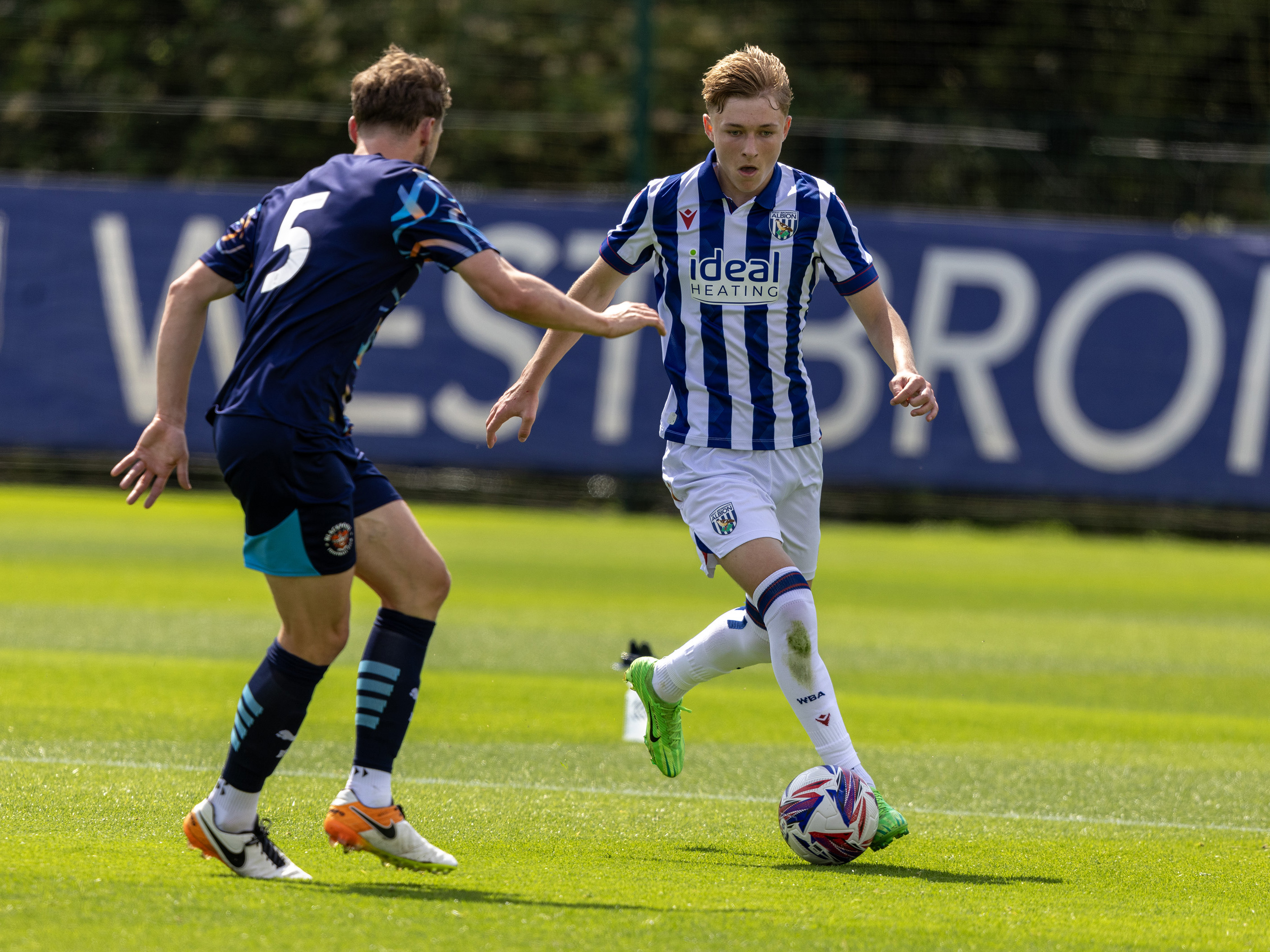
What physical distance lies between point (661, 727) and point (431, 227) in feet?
7.00

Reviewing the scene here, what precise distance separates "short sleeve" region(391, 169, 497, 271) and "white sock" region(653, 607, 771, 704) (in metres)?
1.77

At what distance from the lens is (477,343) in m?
15.7

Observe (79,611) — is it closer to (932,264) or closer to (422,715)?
(422,715)

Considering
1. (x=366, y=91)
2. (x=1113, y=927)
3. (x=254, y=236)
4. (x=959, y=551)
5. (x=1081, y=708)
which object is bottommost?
(x=959, y=551)

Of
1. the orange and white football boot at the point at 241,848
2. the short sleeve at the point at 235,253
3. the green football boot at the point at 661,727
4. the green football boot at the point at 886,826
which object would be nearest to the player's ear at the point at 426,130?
the short sleeve at the point at 235,253

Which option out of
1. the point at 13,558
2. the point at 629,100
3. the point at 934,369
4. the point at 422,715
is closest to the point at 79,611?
the point at 13,558

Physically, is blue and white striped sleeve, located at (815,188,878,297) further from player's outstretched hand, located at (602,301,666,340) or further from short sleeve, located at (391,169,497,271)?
short sleeve, located at (391,169,497,271)

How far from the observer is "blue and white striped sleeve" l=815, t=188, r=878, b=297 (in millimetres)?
5211

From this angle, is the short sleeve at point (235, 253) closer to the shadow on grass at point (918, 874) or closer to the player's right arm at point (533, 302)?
the player's right arm at point (533, 302)

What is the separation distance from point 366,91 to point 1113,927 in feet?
9.02

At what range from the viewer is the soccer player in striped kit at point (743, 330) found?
501cm

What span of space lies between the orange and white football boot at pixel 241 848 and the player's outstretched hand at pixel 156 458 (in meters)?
0.81

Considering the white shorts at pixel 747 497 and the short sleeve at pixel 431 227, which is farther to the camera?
the white shorts at pixel 747 497

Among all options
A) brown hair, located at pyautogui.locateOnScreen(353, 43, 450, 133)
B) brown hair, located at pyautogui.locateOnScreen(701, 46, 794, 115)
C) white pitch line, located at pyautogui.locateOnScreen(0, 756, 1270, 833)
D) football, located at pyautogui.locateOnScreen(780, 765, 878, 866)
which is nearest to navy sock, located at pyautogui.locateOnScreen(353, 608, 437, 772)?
football, located at pyautogui.locateOnScreen(780, 765, 878, 866)
